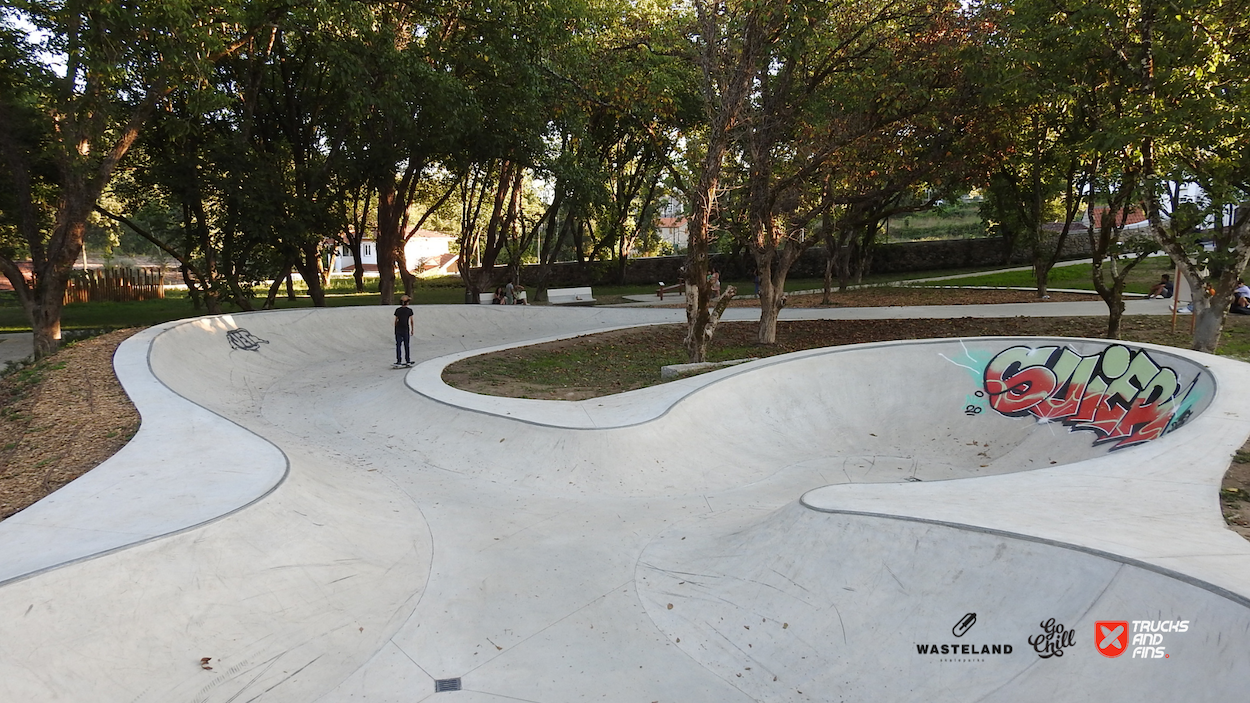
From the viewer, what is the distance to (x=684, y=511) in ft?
25.6

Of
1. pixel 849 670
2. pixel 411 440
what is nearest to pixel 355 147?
pixel 411 440

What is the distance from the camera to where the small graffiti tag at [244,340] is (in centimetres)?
1562

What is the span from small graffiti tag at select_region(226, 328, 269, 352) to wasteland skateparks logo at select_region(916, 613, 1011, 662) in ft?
50.9

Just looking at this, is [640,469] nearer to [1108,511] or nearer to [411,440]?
[411,440]

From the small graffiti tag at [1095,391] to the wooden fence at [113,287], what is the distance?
3706 centimetres

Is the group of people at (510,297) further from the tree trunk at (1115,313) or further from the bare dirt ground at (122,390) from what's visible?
the tree trunk at (1115,313)

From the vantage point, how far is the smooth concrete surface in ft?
13.6

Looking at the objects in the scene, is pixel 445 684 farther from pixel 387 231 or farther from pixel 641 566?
pixel 387 231

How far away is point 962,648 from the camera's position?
170 inches

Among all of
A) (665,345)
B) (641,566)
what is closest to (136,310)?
(665,345)

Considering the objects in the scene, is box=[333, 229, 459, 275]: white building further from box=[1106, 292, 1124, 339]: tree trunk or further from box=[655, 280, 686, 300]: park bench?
box=[1106, 292, 1124, 339]: tree trunk

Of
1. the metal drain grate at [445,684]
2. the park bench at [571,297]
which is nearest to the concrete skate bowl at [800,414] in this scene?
the metal drain grate at [445,684]

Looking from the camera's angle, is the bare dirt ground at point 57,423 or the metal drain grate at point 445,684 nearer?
the metal drain grate at point 445,684

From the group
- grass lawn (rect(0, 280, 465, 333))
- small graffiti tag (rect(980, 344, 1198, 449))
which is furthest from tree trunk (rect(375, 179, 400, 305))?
small graffiti tag (rect(980, 344, 1198, 449))
